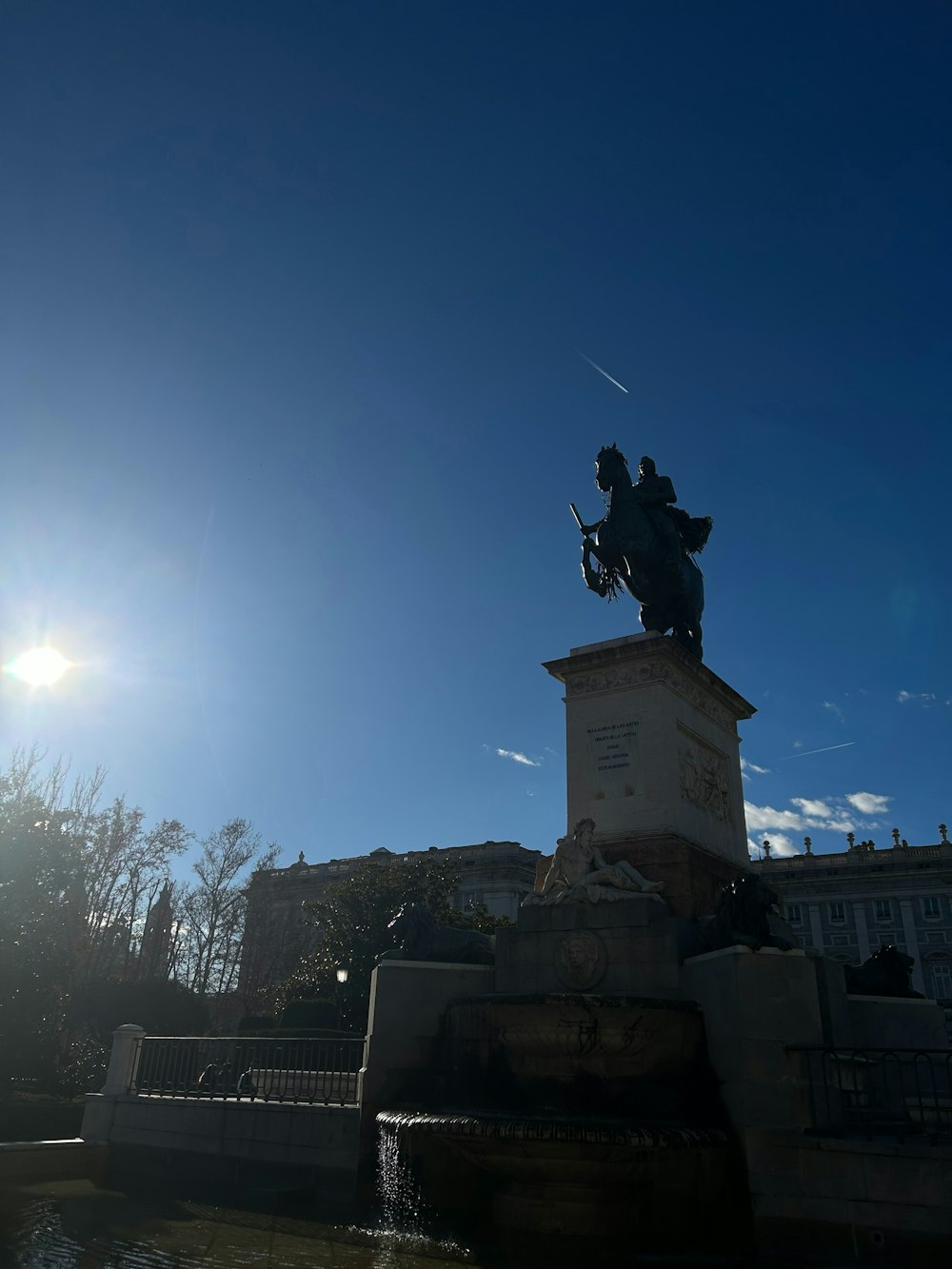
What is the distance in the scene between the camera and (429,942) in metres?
12.4

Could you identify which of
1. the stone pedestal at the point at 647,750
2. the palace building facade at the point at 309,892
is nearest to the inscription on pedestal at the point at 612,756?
the stone pedestal at the point at 647,750

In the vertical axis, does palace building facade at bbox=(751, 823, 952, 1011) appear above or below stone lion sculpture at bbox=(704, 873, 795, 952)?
above

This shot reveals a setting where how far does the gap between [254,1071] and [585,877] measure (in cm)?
549

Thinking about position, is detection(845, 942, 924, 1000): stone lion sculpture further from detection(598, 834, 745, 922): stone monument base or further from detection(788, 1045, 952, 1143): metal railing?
detection(598, 834, 745, 922): stone monument base

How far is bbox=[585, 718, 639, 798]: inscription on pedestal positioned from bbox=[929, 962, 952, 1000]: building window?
69.3 meters

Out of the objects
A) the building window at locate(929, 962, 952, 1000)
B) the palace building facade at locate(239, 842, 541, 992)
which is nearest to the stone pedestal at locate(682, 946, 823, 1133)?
the palace building facade at locate(239, 842, 541, 992)

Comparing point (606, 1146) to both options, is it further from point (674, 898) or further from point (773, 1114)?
→ point (674, 898)

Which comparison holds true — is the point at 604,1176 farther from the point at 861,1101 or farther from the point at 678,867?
the point at 678,867

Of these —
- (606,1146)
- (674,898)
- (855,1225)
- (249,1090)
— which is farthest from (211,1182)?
(855,1225)

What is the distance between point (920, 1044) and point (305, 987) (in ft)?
96.0

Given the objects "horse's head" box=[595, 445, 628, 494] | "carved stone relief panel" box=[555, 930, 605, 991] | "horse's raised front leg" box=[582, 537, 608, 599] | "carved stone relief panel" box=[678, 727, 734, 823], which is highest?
"horse's head" box=[595, 445, 628, 494]

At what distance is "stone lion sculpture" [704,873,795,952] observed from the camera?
10.2 metres

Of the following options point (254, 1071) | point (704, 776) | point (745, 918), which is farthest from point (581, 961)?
point (254, 1071)

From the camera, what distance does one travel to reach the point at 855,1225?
797 cm
